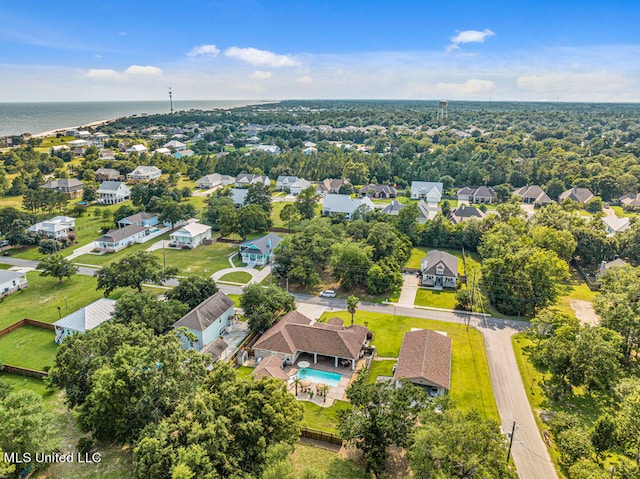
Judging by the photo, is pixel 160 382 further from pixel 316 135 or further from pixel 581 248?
pixel 316 135

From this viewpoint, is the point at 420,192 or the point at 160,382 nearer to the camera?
the point at 160,382

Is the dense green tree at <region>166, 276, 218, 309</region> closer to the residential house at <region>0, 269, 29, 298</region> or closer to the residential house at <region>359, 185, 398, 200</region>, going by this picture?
the residential house at <region>0, 269, 29, 298</region>

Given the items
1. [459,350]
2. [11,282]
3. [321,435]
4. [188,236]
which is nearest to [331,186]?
[188,236]

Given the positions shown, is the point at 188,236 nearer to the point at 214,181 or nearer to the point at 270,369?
the point at 270,369

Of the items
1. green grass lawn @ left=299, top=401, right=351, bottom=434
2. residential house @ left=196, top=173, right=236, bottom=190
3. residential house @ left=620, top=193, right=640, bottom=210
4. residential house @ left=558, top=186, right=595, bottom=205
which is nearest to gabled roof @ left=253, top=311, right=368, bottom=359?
green grass lawn @ left=299, top=401, right=351, bottom=434

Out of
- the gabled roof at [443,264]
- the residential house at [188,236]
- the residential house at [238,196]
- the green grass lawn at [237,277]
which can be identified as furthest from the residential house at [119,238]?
the gabled roof at [443,264]

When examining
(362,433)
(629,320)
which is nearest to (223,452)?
(362,433)
